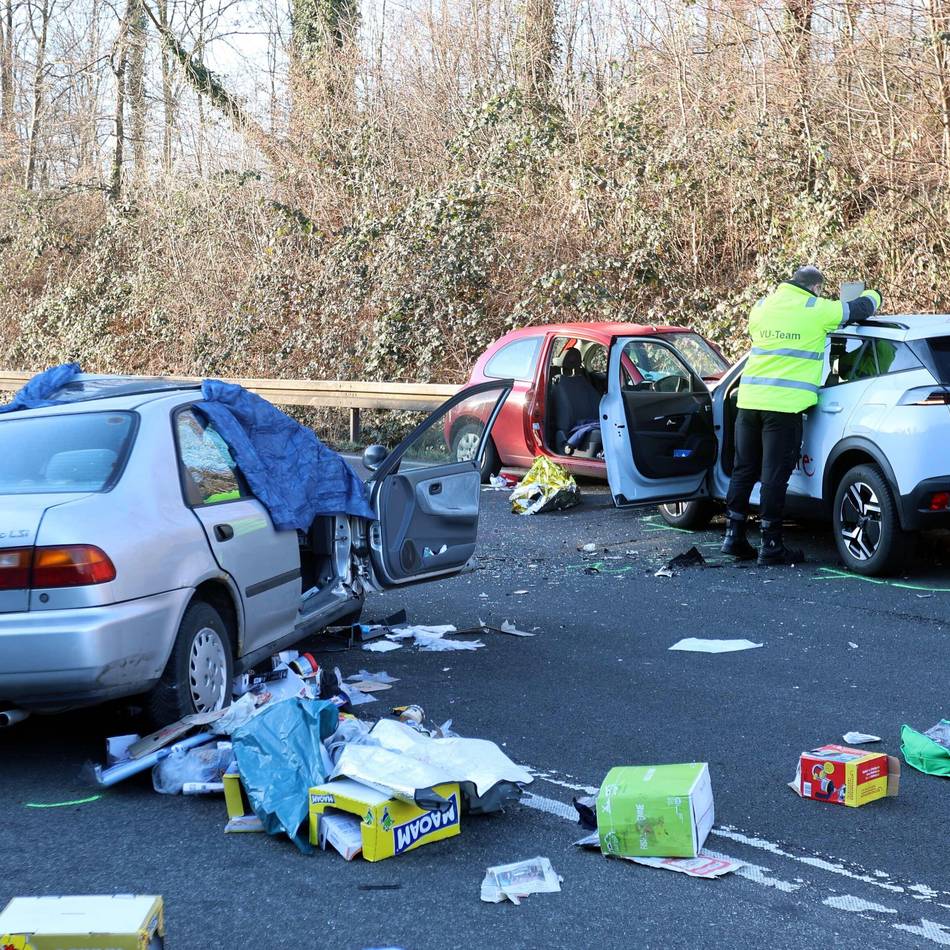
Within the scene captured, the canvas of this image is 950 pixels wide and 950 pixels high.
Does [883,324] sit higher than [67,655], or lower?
higher

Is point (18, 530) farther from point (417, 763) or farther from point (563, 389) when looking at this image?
point (563, 389)

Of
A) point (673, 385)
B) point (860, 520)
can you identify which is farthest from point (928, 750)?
point (673, 385)

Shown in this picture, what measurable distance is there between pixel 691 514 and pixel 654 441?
1051mm

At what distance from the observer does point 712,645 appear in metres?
7.00

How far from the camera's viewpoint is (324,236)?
22.7 m

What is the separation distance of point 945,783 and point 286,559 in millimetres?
3081

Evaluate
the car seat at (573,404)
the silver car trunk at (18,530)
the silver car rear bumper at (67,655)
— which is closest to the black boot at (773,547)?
the car seat at (573,404)

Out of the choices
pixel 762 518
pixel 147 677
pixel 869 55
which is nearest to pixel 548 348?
pixel 762 518

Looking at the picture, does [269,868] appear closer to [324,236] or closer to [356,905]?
[356,905]

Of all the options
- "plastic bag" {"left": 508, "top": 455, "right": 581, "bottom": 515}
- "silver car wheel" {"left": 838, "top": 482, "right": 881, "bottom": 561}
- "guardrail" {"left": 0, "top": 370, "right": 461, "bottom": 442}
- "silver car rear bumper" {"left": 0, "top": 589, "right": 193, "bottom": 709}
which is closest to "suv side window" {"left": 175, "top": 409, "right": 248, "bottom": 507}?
"silver car rear bumper" {"left": 0, "top": 589, "right": 193, "bottom": 709}

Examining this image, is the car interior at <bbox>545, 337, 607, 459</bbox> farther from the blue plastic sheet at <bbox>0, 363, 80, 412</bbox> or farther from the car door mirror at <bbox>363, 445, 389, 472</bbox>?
the blue plastic sheet at <bbox>0, 363, 80, 412</bbox>

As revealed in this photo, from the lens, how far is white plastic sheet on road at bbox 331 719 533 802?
423cm

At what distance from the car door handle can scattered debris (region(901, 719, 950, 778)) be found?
2.93 metres

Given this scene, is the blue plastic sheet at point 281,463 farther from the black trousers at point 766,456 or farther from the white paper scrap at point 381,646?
the black trousers at point 766,456
